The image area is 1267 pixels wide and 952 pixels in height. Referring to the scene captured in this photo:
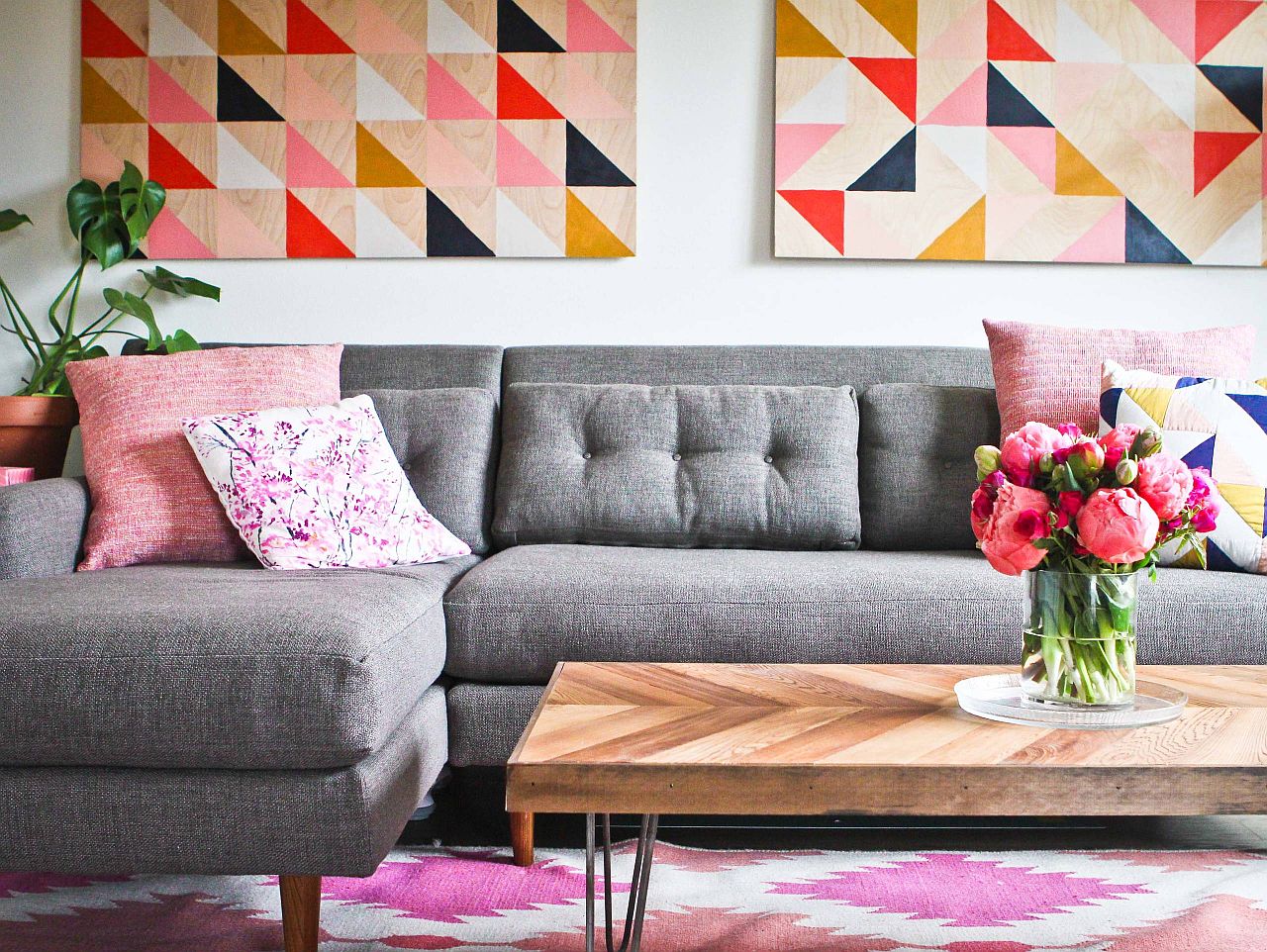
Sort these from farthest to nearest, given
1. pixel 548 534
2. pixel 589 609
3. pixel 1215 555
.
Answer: pixel 548 534 → pixel 1215 555 → pixel 589 609

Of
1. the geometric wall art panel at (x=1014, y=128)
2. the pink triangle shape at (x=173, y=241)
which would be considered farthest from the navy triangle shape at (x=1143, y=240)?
the pink triangle shape at (x=173, y=241)

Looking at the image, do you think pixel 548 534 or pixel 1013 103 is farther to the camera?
pixel 1013 103

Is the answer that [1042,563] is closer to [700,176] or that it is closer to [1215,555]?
[1215,555]

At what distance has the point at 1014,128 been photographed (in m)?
2.72

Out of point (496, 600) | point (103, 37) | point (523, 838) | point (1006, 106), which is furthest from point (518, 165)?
point (523, 838)

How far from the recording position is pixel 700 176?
276cm

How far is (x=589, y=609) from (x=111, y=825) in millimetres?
730

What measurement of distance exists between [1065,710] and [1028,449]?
29 cm

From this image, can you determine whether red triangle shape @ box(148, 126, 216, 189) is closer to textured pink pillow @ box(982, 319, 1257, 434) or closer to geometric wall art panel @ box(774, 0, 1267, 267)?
geometric wall art panel @ box(774, 0, 1267, 267)

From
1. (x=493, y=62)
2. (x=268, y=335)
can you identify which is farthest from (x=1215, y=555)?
(x=268, y=335)

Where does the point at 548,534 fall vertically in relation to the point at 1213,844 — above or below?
above

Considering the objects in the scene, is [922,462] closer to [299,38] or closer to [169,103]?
[299,38]

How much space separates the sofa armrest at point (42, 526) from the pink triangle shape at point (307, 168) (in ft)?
3.47

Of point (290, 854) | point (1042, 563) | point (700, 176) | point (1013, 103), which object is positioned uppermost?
point (1013, 103)
